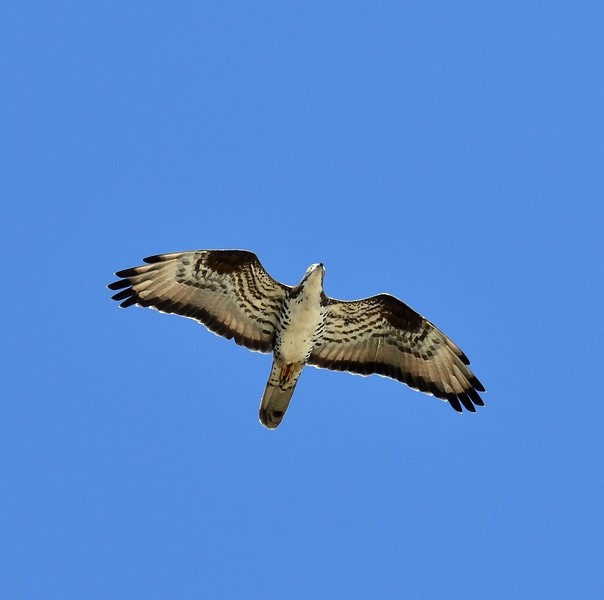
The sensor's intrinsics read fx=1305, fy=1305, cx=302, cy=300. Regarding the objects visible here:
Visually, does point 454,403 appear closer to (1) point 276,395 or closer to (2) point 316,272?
(1) point 276,395

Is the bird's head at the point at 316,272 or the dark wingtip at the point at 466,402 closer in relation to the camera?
the bird's head at the point at 316,272

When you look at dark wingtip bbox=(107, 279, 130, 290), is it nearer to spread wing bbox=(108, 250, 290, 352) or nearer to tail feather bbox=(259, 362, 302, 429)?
spread wing bbox=(108, 250, 290, 352)

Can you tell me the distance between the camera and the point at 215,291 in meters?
20.3

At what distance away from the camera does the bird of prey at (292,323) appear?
20.0 m

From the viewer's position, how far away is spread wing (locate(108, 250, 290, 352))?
20.1 meters

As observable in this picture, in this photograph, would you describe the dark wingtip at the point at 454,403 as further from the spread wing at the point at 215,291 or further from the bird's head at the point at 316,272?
the bird's head at the point at 316,272

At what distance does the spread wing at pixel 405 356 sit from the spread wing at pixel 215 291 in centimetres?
110

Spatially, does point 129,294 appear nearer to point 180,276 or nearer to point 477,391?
point 180,276

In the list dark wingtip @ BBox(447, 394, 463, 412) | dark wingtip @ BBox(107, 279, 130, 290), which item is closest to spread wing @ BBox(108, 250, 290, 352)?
dark wingtip @ BBox(107, 279, 130, 290)

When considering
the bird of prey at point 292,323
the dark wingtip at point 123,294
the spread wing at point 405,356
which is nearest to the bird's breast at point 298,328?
the bird of prey at point 292,323

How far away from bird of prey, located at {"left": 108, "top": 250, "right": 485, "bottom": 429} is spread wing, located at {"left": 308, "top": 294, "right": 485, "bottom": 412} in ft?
0.05

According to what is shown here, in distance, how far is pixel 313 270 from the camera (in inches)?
759

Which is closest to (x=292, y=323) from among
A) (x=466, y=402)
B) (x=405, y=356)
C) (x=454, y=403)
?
(x=405, y=356)

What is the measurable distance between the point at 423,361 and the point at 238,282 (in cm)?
329
